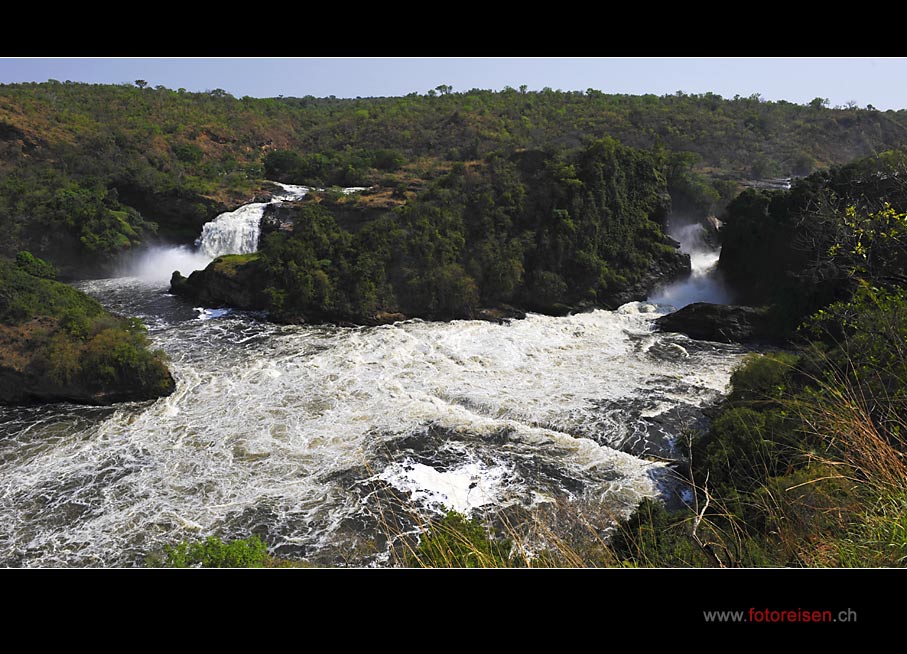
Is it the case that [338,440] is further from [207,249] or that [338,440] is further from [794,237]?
[207,249]

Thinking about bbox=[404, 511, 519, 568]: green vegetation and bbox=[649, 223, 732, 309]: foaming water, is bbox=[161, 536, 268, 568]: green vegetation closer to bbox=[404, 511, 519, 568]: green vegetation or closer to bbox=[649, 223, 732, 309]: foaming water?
bbox=[404, 511, 519, 568]: green vegetation

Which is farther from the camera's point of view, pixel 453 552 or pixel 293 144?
pixel 293 144

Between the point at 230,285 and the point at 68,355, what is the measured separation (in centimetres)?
738

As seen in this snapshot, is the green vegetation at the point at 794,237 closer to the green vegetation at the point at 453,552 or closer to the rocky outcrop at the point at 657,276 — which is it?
the rocky outcrop at the point at 657,276

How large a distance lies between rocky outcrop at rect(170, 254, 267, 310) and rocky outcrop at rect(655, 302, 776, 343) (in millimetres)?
14134

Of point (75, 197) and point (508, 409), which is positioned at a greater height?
point (75, 197)

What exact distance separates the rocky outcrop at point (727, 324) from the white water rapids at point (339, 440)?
0.62 metres

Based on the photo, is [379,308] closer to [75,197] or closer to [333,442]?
[333,442]

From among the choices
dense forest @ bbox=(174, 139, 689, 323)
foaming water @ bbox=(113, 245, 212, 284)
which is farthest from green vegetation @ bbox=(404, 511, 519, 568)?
foaming water @ bbox=(113, 245, 212, 284)

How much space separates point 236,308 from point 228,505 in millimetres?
11878

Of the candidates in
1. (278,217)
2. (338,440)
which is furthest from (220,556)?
(278,217)

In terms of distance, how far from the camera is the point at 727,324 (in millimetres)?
17547

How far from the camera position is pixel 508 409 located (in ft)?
41.7
